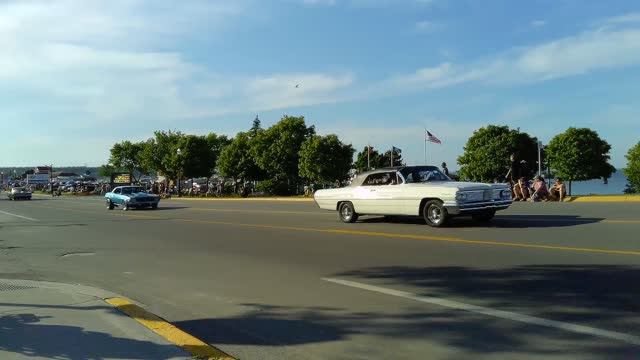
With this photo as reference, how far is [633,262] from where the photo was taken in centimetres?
910

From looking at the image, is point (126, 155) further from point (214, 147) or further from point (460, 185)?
point (460, 185)

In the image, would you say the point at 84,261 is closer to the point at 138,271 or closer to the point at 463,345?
the point at 138,271

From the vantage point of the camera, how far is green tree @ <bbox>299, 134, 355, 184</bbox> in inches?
1796

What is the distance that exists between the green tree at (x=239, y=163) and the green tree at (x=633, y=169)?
32431 millimetres

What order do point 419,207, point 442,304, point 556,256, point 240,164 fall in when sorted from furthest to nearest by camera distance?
point 240,164 → point 419,207 → point 556,256 → point 442,304

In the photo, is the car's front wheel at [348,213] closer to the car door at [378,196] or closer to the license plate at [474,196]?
the car door at [378,196]

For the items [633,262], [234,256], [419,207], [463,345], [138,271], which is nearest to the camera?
[463,345]

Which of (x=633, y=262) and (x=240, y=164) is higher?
(x=240, y=164)

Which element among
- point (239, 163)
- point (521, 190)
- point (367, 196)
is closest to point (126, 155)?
point (239, 163)

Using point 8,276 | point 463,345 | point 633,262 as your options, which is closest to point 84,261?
point 8,276

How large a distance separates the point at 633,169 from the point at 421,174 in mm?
38693

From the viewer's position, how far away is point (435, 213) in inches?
610

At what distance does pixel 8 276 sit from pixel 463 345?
8628 mm

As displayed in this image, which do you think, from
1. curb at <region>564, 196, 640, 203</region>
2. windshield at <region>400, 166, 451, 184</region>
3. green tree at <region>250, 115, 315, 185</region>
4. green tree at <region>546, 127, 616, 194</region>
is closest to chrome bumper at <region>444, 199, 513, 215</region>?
windshield at <region>400, 166, 451, 184</region>
